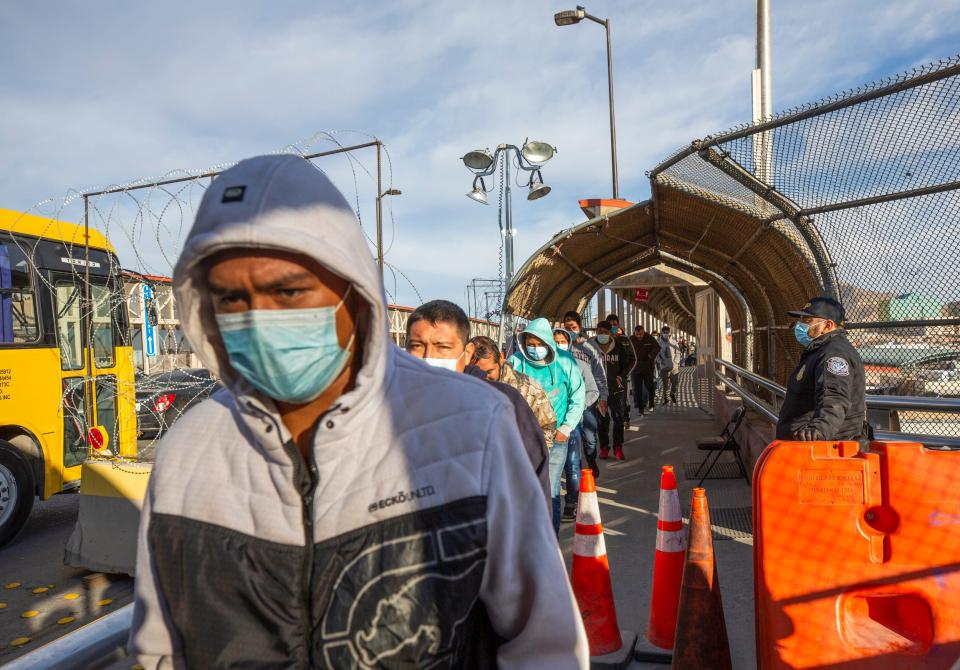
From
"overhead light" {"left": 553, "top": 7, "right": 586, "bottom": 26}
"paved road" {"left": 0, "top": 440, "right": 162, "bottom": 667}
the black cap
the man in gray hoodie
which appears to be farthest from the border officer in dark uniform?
"overhead light" {"left": 553, "top": 7, "right": 586, "bottom": 26}

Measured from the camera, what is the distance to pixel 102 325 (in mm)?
9383

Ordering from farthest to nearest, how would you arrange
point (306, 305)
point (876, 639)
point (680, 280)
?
Answer: point (680, 280)
point (876, 639)
point (306, 305)

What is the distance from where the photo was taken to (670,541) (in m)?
4.37

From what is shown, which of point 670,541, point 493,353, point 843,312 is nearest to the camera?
point 670,541

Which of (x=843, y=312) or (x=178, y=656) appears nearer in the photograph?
(x=178, y=656)

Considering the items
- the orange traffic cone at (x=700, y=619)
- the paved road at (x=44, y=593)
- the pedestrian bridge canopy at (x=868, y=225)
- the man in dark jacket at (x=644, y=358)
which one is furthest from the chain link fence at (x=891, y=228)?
the man in dark jacket at (x=644, y=358)

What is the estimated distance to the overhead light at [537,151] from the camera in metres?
10.5

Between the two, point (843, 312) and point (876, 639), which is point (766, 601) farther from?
point (843, 312)

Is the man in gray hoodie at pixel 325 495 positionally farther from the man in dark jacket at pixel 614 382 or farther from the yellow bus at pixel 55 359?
the man in dark jacket at pixel 614 382

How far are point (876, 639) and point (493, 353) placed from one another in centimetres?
269

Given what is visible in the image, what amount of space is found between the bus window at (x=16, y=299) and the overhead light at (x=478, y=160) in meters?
5.71

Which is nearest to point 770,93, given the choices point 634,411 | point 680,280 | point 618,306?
point 680,280

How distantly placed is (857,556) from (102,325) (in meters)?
8.92

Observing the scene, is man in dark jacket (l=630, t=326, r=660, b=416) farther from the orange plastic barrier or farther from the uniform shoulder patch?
the orange plastic barrier
